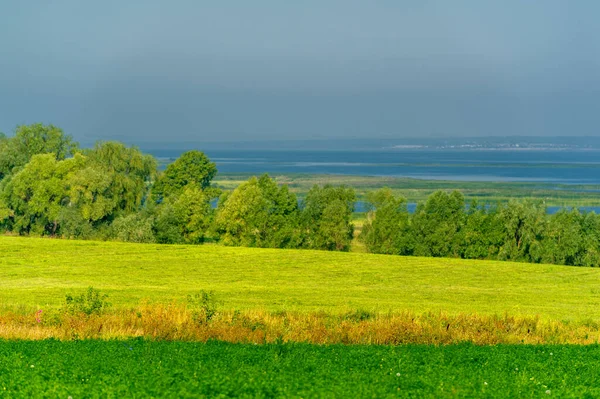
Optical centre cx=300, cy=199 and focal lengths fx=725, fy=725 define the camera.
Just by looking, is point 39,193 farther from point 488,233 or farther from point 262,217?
point 488,233

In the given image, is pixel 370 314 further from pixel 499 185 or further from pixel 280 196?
pixel 499 185

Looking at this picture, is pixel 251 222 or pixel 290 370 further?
pixel 251 222

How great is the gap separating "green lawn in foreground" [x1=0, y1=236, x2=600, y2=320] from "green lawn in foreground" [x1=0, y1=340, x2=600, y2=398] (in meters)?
7.56

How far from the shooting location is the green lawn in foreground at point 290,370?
12.6 m

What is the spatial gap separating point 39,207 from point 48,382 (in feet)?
172

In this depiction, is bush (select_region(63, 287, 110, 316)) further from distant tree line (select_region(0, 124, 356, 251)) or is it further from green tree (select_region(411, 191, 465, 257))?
green tree (select_region(411, 191, 465, 257))

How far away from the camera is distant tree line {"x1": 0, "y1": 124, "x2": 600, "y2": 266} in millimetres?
54906

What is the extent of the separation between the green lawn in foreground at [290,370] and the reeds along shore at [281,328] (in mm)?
1493

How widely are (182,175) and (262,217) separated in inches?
476

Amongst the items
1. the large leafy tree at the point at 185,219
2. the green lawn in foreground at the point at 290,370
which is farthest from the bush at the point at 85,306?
the large leafy tree at the point at 185,219

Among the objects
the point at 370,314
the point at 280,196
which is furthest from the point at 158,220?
the point at 370,314

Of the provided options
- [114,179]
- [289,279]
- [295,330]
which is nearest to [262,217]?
[114,179]

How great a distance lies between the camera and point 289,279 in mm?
33031

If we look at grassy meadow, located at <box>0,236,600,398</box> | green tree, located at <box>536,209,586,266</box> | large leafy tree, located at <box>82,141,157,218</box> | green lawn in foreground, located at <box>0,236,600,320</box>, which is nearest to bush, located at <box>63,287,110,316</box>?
grassy meadow, located at <box>0,236,600,398</box>
